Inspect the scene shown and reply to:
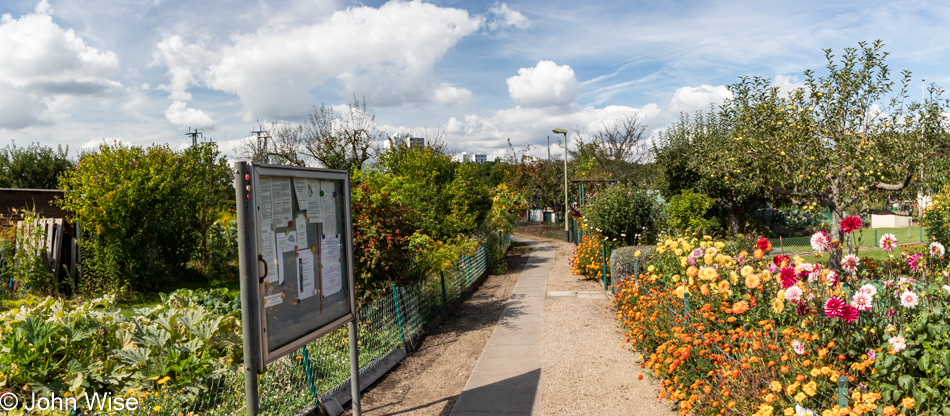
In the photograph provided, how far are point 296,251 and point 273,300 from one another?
44 cm

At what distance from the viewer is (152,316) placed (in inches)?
215

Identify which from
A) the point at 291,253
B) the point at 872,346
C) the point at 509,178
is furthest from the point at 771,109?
the point at 509,178

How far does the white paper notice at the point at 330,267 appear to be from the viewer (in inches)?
171

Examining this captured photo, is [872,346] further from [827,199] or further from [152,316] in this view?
[827,199]

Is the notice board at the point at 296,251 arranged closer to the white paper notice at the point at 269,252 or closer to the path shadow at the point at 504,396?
the white paper notice at the point at 269,252

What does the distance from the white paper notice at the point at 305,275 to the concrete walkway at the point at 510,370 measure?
2032 millimetres

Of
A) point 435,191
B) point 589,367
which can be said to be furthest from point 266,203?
point 435,191

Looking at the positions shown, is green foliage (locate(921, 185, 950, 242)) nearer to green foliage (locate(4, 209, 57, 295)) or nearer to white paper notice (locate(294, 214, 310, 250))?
white paper notice (locate(294, 214, 310, 250))

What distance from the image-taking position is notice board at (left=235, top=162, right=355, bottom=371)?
11.5 ft

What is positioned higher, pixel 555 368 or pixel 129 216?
pixel 129 216

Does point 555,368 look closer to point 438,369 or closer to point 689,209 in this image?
point 438,369

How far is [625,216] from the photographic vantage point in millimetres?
12789

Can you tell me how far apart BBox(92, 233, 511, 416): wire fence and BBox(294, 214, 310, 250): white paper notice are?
1.14m

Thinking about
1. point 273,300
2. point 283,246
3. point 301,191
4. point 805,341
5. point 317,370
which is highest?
point 301,191
